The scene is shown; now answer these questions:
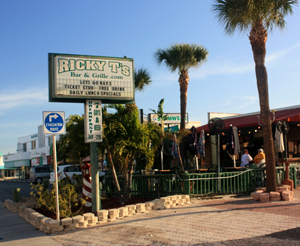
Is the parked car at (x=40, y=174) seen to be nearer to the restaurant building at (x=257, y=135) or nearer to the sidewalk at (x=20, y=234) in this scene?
the restaurant building at (x=257, y=135)

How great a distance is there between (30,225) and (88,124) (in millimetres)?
3040

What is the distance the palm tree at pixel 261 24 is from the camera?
10.1m

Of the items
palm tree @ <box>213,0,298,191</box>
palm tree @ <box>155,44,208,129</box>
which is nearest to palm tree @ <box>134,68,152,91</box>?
palm tree @ <box>155,44,208,129</box>

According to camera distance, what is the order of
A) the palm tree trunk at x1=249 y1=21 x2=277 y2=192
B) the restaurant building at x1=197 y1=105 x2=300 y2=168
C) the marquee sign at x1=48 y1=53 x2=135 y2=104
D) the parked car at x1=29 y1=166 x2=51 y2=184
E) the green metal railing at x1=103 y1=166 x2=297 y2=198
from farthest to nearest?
1. the parked car at x1=29 y1=166 x2=51 y2=184
2. the restaurant building at x1=197 y1=105 x2=300 y2=168
3. the green metal railing at x1=103 y1=166 x2=297 y2=198
4. the palm tree trunk at x1=249 y1=21 x2=277 y2=192
5. the marquee sign at x1=48 y1=53 x2=135 y2=104

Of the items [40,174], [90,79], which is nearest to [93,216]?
[90,79]

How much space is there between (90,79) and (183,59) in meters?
11.5

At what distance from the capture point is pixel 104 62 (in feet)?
29.3

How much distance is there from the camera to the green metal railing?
1020 centimetres

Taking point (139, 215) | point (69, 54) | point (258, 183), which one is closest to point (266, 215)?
point (139, 215)

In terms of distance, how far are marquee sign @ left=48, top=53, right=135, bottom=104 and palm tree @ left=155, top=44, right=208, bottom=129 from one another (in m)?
10.4

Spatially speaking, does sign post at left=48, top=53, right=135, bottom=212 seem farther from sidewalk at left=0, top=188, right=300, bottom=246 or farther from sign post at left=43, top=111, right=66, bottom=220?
sidewalk at left=0, top=188, right=300, bottom=246

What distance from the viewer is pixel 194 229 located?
6539mm

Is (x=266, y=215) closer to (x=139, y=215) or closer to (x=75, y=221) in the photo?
(x=139, y=215)

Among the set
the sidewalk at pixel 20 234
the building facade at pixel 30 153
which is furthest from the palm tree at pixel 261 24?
the building facade at pixel 30 153
